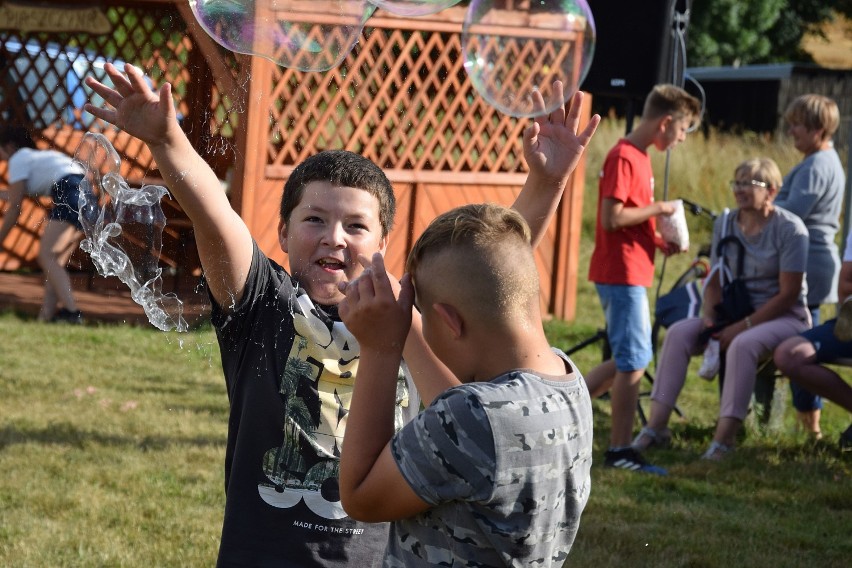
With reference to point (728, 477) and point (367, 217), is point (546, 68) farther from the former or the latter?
point (728, 477)

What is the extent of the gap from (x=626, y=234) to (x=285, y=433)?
403 centimetres

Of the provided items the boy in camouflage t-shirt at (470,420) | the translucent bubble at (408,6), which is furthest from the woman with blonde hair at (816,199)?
the boy in camouflage t-shirt at (470,420)

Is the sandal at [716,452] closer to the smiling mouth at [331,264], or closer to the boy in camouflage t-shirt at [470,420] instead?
the smiling mouth at [331,264]

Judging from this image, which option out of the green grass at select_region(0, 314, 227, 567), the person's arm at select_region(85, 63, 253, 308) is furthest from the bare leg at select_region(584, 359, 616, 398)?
the person's arm at select_region(85, 63, 253, 308)

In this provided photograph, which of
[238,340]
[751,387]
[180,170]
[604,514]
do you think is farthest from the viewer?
[751,387]

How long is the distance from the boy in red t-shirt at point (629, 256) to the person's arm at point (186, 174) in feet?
12.8

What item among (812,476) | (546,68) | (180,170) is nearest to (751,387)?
(812,476)

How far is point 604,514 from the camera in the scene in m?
5.09

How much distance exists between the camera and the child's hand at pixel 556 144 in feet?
8.50

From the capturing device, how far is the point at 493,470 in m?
1.74

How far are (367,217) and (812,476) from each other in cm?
422

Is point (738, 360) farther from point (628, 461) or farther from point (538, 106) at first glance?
point (538, 106)

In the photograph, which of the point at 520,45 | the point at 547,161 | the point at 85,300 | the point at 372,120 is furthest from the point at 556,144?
the point at 85,300

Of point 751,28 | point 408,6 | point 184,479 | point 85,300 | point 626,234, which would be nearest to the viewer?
point 408,6
